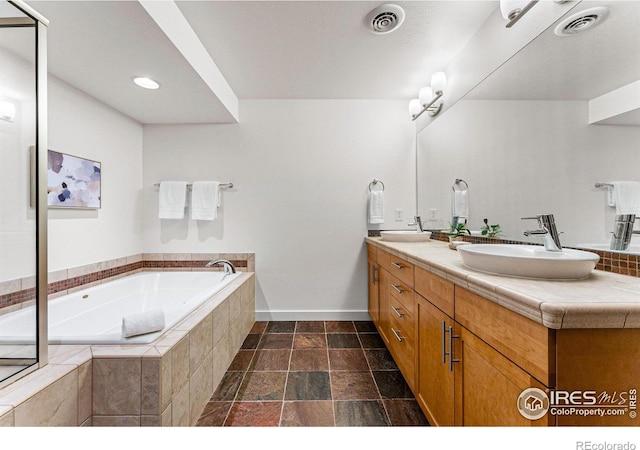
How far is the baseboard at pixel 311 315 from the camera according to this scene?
9.60 ft

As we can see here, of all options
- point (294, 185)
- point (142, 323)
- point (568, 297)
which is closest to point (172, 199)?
point (294, 185)

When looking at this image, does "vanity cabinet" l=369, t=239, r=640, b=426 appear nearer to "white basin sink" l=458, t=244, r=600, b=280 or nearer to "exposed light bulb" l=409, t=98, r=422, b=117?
"white basin sink" l=458, t=244, r=600, b=280

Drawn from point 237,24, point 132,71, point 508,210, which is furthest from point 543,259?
point 132,71

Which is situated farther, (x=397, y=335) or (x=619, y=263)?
(x=397, y=335)

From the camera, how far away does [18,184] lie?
114cm

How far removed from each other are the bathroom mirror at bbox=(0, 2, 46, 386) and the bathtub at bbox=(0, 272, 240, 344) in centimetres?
1

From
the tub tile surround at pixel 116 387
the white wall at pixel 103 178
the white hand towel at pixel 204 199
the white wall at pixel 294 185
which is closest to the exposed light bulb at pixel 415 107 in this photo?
the white wall at pixel 294 185

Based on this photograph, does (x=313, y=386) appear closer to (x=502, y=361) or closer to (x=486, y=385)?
(x=486, y=385)

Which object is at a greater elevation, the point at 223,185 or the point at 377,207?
the point at 223,185

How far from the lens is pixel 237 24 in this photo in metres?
1.80

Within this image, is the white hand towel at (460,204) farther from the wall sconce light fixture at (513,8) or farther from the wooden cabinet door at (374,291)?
the wall sconce light fixture at (513,8)

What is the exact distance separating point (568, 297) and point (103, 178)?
9.82ft

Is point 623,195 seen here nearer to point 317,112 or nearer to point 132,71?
point 317,112

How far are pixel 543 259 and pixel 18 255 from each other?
1.92 meters
